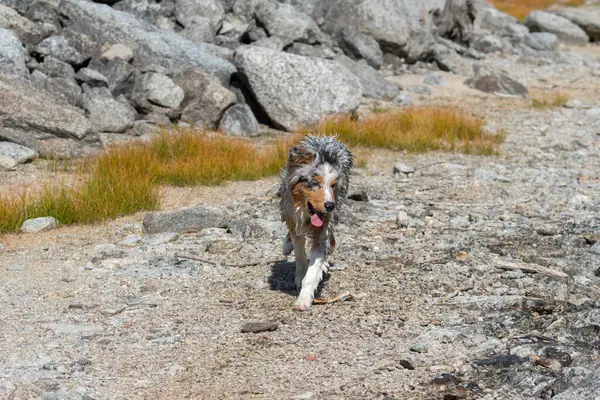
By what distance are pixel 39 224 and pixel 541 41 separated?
79.9 ft

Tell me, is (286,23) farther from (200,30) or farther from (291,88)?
(291,88)

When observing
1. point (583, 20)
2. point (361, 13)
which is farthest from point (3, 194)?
point (583, 20)

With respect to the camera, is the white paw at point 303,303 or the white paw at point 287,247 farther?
the white paw at point 287,247

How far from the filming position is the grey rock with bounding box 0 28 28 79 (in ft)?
48.5

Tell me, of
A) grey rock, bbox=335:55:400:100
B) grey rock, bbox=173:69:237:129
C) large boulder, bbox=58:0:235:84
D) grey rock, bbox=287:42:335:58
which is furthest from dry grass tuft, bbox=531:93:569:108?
grey rock, bbox=173:69:237:129

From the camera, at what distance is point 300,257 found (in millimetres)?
7930

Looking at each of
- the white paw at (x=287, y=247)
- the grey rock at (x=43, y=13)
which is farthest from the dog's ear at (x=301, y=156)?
the grey rock at (x=43, y=13)

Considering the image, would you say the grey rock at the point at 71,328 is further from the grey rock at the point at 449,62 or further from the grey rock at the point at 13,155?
the grey rock at the point at 449,62

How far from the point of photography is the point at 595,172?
1353 centimetres

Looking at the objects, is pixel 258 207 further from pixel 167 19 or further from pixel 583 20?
pixel 583 20

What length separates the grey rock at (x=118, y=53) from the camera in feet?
54.7

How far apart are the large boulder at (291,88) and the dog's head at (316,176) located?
8.99 metres

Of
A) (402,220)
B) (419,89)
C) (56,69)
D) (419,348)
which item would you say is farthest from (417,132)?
(419,348)

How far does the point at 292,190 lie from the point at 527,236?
11.0 feet
